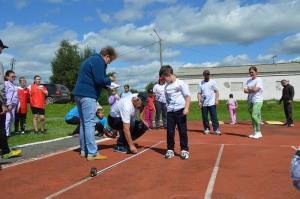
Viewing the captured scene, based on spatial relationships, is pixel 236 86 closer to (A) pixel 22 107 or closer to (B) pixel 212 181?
(A) pixel 22 107

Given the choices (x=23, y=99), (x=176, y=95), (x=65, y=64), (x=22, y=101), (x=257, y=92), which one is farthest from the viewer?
(x=65, y=64)

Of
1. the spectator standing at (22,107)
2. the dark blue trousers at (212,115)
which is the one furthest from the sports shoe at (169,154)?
the spectator standing at (22,107)

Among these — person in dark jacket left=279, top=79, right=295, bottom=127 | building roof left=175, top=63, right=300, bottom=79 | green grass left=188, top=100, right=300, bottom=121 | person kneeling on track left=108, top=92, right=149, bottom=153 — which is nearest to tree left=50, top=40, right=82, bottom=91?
building roof left=175, top=63, right=300, bottom=79

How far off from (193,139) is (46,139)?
4042mm

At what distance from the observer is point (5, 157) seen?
8398 millimetres

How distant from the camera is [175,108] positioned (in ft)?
28.6

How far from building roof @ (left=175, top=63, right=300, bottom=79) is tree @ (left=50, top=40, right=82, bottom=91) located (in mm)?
17922

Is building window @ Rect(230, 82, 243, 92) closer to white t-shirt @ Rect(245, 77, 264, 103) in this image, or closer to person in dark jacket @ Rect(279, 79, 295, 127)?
person in dark jacket @ Rect(279, 79, 295, 127)

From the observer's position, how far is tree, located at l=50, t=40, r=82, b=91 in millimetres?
68812

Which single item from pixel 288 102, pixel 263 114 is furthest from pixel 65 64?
pixel 288 102

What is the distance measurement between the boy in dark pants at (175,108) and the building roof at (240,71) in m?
48.4

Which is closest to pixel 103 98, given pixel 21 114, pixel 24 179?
pixel 21 114

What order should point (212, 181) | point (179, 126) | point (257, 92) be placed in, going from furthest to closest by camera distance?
point (257, 92) → point (179, 126) → point (212, 181)

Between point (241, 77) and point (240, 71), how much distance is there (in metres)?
1.41
